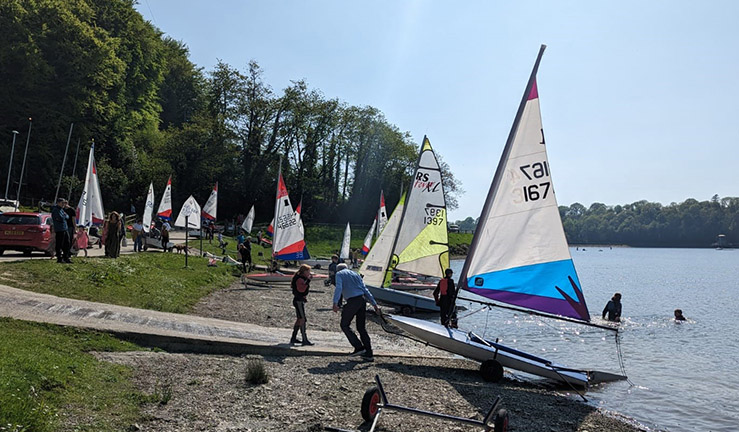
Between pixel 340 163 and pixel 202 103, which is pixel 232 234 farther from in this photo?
pixel 202 103

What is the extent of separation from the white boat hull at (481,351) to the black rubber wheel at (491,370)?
0.09 meters

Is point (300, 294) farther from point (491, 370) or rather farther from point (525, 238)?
point (525, 238)

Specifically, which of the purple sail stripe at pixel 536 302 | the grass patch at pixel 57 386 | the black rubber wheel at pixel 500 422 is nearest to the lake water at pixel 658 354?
the purple sail stripe at pixel 536 302

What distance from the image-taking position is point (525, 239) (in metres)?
11.6

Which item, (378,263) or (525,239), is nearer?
(525,239)

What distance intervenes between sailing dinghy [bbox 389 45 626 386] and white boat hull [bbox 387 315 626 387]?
1.28 m

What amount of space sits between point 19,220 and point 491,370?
56.5 feet

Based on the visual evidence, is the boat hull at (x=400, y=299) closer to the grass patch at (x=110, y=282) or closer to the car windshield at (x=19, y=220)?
the grass patch at (x=110, y=282)

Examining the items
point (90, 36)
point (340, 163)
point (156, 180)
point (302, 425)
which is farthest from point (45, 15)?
point (302, 425)

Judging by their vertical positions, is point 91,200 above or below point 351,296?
above

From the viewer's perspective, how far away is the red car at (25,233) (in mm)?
19266

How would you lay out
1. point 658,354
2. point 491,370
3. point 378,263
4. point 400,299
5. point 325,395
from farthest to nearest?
1. point 378,263
2. point 400,299
3. point 658,354
4. point 491,370
5. point 325,395

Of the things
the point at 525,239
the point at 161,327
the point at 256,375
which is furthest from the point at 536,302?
the point at 161,327

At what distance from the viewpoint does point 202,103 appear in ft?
294
